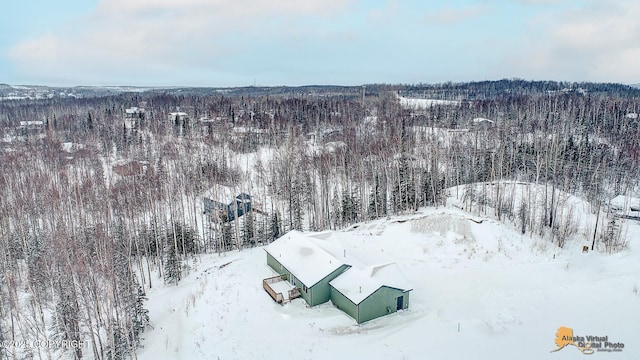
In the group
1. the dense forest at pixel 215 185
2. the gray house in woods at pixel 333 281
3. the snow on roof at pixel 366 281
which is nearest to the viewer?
the snow on roof at pixel 366 281

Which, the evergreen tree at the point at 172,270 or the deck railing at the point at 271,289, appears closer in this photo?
the deck railing at the point at 271,289

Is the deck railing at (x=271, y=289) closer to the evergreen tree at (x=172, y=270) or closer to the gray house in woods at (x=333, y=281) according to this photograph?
the gray house in woods at (x=333, y=281)

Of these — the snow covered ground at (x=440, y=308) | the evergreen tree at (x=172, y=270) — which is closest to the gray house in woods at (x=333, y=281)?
the snow covered ground at (x=440, y=308)

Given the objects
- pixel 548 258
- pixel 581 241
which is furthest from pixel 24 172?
pixel 581 241

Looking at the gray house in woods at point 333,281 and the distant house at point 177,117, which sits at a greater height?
the distant house at point 177,117

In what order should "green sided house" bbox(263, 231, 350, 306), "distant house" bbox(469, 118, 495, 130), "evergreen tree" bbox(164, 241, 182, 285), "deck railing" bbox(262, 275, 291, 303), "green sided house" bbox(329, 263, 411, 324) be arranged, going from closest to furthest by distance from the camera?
"green sided house" bbox(329, 263, 411, 324), "green sided house" bbox(263, 231, 350, 306), "deck railing" bbox(262, 275, 291, 303), "evergreen tree" bbox(164, 241, 182, 285), "distant house" bbox(469, 118, 495, 130)

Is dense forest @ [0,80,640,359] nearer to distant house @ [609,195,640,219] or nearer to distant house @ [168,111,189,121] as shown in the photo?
distant house @ [168,111,189,121]

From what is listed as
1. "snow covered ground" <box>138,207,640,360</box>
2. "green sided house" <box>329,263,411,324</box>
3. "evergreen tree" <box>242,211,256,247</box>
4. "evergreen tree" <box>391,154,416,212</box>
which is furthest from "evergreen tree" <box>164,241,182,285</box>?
"evergreen tree" <box>391,154,416,212</box>
